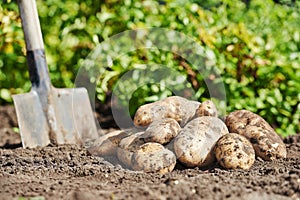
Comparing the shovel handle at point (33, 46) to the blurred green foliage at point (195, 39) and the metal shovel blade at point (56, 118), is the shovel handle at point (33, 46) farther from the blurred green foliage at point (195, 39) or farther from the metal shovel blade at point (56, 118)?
the blurred green foliage at point (195, 39)

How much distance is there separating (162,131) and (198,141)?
201 millimetres

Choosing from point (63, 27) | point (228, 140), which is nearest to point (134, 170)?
point (228, 140)

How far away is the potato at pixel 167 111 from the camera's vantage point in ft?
10.1

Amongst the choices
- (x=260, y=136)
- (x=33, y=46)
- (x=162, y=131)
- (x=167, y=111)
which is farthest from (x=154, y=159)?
(x=33, y=46)

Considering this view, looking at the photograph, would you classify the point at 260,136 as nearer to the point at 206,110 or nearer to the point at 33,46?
the point at 206,110

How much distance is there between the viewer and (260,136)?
2994 millimetres

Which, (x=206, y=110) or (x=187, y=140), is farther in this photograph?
(x=206, y=110)

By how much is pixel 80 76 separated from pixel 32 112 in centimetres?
73

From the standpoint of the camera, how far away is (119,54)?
4230mm

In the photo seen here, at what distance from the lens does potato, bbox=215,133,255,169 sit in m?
2.79

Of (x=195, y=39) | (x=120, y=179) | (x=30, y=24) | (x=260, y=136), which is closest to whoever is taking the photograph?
(x=120, y=179)

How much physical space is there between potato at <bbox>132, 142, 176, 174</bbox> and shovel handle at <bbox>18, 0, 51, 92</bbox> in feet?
4.19

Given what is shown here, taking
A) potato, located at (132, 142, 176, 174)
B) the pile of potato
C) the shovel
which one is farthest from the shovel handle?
potato, located at (132, 142, 176, 174)

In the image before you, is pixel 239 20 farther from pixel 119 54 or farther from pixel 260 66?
pixel 119 54
